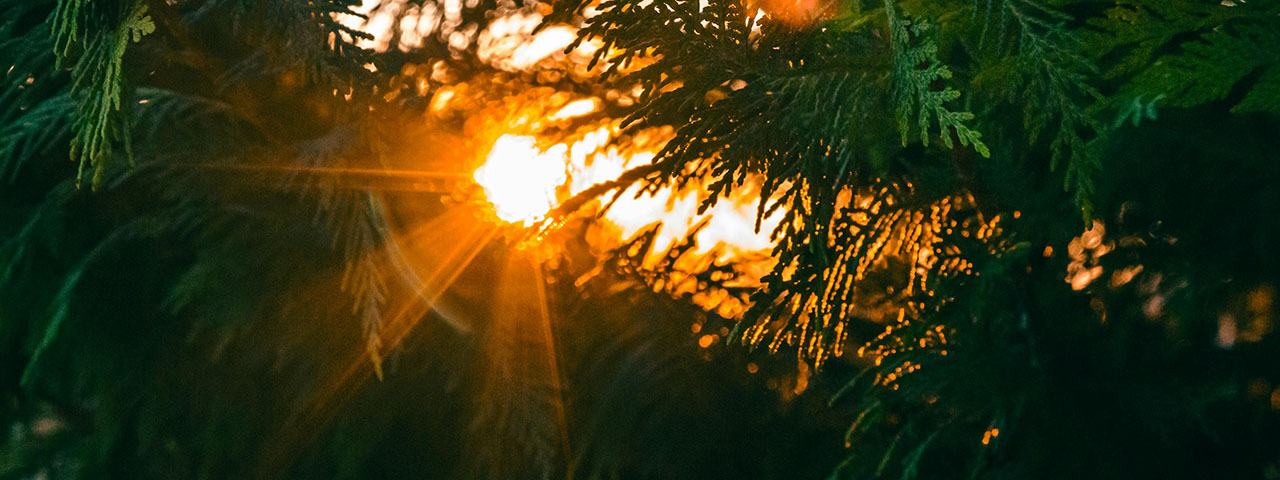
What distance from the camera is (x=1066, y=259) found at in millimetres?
2418

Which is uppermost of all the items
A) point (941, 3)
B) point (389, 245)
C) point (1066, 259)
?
point (941, 3)

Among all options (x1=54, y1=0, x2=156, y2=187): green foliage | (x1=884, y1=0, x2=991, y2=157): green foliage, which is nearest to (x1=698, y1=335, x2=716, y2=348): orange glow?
(x1=884, y1=0, x2=991, y2=157): green foliage

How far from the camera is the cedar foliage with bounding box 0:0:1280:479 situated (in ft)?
5.07

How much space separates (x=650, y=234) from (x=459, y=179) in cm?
75

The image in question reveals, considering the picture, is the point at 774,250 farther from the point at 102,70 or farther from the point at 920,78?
the point at 102,70

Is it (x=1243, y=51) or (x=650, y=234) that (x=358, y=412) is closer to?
(x=650, y=234)

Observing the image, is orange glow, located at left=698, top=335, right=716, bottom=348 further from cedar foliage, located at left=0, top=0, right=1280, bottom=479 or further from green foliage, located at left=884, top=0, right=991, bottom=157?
green foliage, located at left=884, top=0, right=991, bottom=157

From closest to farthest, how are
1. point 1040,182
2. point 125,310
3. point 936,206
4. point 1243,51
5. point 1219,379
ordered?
point 1243,51, point 936,206, point 1219,379, point 1040,182, point 125,310

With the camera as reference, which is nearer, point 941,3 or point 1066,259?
point 941,3

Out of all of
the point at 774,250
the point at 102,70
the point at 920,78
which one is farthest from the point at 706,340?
the point at 102,70

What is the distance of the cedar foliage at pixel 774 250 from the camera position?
5.07 feet

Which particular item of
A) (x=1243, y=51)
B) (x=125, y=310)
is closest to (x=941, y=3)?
(x=1243, y=51)

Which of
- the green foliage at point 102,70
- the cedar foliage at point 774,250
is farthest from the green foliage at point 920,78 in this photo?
the green foliage at point 102,70

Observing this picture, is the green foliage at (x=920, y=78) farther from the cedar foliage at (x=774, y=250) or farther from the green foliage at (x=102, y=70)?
the green foliage at (x=102, y=70)
